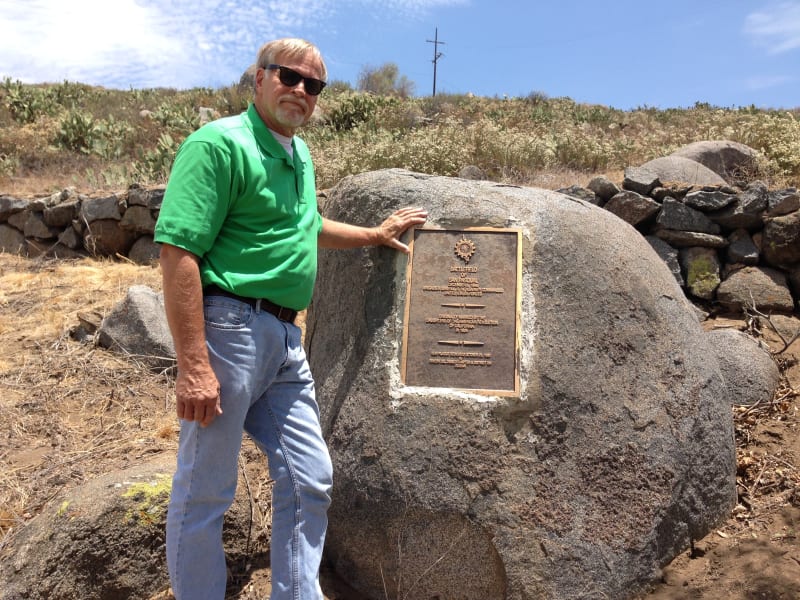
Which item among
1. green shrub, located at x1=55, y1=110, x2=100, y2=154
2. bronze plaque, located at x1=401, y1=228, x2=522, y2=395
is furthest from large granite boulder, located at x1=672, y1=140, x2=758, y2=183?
green shrub, located at x1=55, y1=110, x2=100, y2=154

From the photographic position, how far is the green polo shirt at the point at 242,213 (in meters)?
2.07

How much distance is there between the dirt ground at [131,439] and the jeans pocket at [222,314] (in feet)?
4.74

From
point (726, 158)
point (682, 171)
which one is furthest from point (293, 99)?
point (726, 158)

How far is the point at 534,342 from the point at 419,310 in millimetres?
523

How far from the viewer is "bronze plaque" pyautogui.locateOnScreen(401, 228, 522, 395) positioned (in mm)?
2918

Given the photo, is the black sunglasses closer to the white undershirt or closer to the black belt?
the white undershirt

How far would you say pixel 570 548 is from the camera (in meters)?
2.74

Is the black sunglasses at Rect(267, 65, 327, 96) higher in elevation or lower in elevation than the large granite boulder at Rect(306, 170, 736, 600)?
higher

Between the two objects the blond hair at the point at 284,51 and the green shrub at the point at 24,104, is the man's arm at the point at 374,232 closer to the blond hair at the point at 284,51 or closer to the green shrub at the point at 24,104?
the blond hair at the point at 284,51

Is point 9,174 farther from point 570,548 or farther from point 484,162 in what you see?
point 570,548

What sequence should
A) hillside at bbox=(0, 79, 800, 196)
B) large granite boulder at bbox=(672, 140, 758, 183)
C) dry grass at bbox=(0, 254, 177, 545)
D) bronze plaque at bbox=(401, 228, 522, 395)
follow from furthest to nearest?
hillside at bbox=(0, 79, 800, 196) < large granite boulder at bbox=(672, 140, 758, 183) < dry grass at bbox=(0, 254, 177, 545) < bronze plaque at bbox=(401, 228, 522, 395)

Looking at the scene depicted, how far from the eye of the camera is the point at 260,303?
7.32ft

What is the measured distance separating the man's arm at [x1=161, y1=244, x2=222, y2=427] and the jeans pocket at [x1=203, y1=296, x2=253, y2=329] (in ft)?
0.24

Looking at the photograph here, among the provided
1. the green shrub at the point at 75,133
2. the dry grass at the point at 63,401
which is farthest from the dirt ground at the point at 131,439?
the green shrub at the point at 75,133
